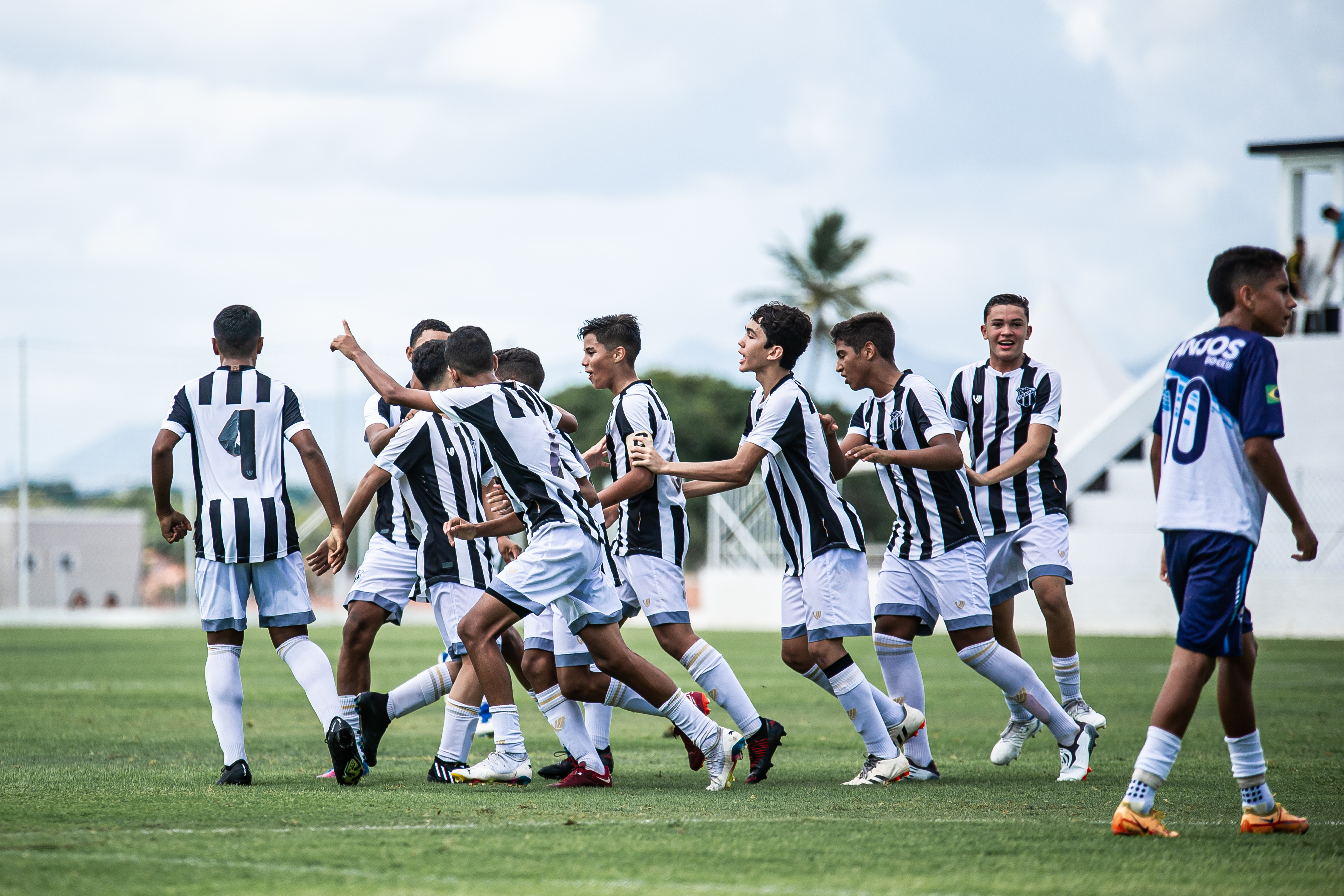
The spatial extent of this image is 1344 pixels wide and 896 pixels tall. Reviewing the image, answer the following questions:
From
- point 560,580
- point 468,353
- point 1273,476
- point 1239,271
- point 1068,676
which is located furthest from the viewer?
point 1068,676

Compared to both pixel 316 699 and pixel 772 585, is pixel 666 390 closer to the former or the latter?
pixel 772 585

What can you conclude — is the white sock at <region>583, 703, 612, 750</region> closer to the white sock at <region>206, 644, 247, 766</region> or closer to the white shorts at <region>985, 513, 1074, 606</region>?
the white sock at <region>206, 644, 247, 766</region>

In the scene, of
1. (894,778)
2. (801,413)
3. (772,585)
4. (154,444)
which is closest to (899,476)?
(801,413)

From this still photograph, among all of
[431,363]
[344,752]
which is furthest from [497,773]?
[431,363]

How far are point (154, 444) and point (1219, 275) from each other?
15.7 ft

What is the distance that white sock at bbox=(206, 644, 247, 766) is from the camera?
6543 millimetres

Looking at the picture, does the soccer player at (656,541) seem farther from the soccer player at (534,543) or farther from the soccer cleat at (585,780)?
the soccer cleat at (585,780)

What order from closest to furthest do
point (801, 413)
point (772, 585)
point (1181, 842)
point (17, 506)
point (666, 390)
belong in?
point (1181, 842) → point (801, 413) → point (772, 585) → point (17, 506) → point (666, 390)

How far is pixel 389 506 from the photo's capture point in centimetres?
778

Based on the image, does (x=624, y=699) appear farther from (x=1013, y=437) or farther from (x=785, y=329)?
(x=1013, y=437)

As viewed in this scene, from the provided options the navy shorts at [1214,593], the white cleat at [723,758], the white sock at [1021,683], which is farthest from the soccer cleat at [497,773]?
the navy shorts at [1214,593]

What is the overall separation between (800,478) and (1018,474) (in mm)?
1665

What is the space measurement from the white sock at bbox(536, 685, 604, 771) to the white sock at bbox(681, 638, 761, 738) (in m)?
0.58

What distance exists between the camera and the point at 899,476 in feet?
23.1
